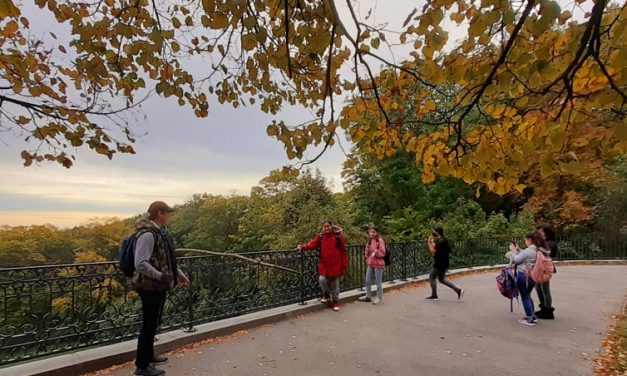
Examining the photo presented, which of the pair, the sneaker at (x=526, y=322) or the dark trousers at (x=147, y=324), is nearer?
the dark trousers at (x=147, y=324)

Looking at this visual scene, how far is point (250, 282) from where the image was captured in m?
7.71

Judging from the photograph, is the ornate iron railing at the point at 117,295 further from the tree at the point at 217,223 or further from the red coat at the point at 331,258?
the tree at the point at 217,223

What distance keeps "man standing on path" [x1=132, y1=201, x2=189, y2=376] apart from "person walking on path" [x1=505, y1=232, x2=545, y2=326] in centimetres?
576

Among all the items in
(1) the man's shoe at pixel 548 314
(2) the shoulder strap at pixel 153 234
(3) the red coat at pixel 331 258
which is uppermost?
(2) the shoulder strap at pixel 153 234

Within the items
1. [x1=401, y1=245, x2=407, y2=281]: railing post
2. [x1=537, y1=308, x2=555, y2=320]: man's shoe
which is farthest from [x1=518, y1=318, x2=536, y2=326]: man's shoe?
[x1=401, y1=245, x2=407, y2=281]: railing post

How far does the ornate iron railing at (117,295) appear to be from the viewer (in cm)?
491

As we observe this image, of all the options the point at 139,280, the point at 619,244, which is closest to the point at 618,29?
the point at 139,280

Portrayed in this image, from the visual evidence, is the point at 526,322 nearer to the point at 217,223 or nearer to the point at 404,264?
the point at 404,264

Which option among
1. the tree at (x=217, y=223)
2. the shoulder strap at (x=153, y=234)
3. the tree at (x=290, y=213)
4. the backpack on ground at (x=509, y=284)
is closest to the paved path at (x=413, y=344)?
the backpack on ground at (x=509, y=284)

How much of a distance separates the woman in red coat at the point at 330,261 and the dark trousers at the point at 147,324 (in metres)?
3.85

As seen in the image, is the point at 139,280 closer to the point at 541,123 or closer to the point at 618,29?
the point at 541,123

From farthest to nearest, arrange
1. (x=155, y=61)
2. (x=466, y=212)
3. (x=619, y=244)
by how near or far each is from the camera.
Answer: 1. (x=466, y=212)
2. (x=619, y=244)
3. (x=155, y=61)

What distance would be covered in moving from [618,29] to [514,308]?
22.7 feet

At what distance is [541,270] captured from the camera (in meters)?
7.09
